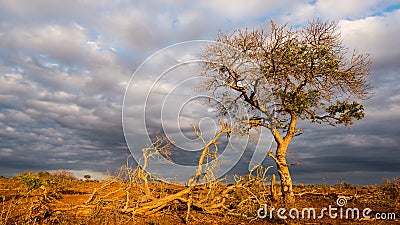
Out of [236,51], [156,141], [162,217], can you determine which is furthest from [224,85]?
[162,217]

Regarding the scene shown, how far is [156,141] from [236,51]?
8.53 meters

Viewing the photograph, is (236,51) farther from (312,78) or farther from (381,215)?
(381,215)

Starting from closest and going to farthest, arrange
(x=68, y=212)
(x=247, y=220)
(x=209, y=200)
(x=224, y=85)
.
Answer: (x=68, y=212), (x=247, y=220), (x=209, y=200), (x=224, y=85)

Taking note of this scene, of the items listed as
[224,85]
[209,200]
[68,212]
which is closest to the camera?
[68,212]

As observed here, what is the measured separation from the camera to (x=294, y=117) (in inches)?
731

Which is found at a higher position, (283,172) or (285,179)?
(283,172)

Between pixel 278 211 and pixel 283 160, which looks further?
pixel 283 160

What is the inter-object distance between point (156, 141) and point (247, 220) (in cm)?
488

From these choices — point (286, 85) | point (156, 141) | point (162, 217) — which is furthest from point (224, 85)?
point (162, 217)

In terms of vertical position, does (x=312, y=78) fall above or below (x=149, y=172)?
above

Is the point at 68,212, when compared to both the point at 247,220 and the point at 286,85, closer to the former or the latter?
the point at 247,220

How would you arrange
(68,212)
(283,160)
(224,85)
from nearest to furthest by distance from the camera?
(68,212)
(283,160)
(224,85)

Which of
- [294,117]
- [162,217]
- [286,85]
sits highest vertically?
[286,85]

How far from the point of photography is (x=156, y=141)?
46.7 feet
